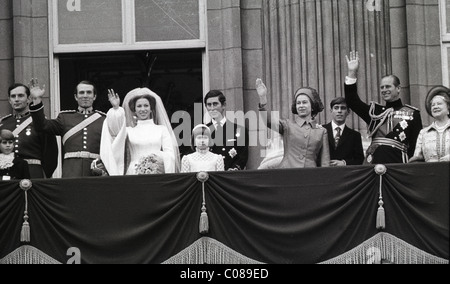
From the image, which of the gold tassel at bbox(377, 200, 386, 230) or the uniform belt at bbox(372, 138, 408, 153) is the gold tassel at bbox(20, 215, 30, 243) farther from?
the uniform belt at bbox(372, 138, 408, 153)

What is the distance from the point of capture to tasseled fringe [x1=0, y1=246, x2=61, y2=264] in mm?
16312

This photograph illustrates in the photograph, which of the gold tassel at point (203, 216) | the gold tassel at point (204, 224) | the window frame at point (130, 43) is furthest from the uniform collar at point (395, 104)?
the window frame at point (130, 43)

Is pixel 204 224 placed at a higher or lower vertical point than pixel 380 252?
higher

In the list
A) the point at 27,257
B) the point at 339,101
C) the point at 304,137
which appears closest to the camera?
the point at 27,257

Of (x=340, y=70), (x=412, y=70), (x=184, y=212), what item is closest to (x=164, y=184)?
(x=184, y=212)

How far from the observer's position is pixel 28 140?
17984mm

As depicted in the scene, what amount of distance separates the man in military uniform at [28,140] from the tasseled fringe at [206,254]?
272 cm

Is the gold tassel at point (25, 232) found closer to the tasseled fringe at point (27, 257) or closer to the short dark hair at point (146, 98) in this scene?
the tasseled fringe at point (27, 257)

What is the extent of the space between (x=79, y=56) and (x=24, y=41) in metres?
0.85

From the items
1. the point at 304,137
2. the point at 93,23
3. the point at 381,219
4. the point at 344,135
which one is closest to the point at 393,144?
the point at 344,135

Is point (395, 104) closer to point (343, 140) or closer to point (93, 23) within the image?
point (343, 140)

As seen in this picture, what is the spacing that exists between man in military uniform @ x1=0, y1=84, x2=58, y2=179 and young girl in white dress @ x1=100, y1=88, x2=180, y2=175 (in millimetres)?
947

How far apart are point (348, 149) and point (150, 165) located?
2531mm

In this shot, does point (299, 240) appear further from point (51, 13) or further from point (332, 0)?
point (51, 13)
